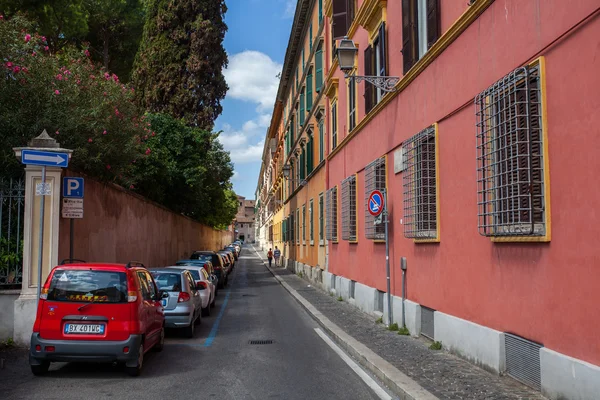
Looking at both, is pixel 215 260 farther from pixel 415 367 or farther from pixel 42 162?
pixel 415 367

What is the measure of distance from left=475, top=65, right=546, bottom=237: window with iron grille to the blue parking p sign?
7.41m

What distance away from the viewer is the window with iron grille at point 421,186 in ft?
35.7

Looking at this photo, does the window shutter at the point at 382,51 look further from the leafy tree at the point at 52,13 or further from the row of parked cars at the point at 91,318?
the leafy tree at the point at 52,13

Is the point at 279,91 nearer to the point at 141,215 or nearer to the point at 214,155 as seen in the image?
the point at 214,155

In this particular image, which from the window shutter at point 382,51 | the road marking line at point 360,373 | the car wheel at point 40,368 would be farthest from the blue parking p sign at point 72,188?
the window shutter at point 382,51

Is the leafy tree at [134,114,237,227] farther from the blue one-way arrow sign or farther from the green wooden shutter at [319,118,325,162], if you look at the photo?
the blue one-way arrow sign

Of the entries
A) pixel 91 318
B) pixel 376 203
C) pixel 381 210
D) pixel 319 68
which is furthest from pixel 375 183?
pixel 319 68

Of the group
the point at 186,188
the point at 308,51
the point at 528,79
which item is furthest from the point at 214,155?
the point at 528,79

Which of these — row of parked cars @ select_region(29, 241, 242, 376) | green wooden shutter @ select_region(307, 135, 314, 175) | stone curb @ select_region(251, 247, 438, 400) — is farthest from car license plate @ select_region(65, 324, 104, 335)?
green wooden shutter @ select_region(307, 135, 314, 175)

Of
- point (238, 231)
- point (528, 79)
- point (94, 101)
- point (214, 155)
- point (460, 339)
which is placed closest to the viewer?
point (528, 79)

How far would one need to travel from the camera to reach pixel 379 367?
8.36 metres

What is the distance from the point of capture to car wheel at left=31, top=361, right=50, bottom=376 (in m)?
8.05

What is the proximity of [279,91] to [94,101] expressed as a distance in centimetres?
3204

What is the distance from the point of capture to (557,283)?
650 cm
